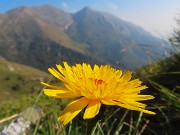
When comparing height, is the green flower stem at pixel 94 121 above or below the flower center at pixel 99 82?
below

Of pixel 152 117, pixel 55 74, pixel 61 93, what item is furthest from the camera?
pixel 152 117

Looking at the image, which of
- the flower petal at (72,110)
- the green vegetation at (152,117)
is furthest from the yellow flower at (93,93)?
the green vegetation at (152,117)

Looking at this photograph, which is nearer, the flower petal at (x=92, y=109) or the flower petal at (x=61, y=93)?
the flower petal at (x=92, y=109)

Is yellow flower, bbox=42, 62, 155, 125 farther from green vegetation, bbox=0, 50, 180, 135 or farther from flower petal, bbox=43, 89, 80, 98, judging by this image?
green vegetation, bbox=0, 50, 180, 135

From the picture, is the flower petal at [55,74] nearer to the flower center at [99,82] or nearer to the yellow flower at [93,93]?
the yellow flower at [93,93]

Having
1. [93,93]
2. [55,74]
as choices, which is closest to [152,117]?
[55,74]

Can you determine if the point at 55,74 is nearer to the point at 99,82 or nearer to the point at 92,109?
the point at 99,82

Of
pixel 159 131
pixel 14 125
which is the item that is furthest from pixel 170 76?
pixel 14 125

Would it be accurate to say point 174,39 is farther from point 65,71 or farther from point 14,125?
point 65,71
